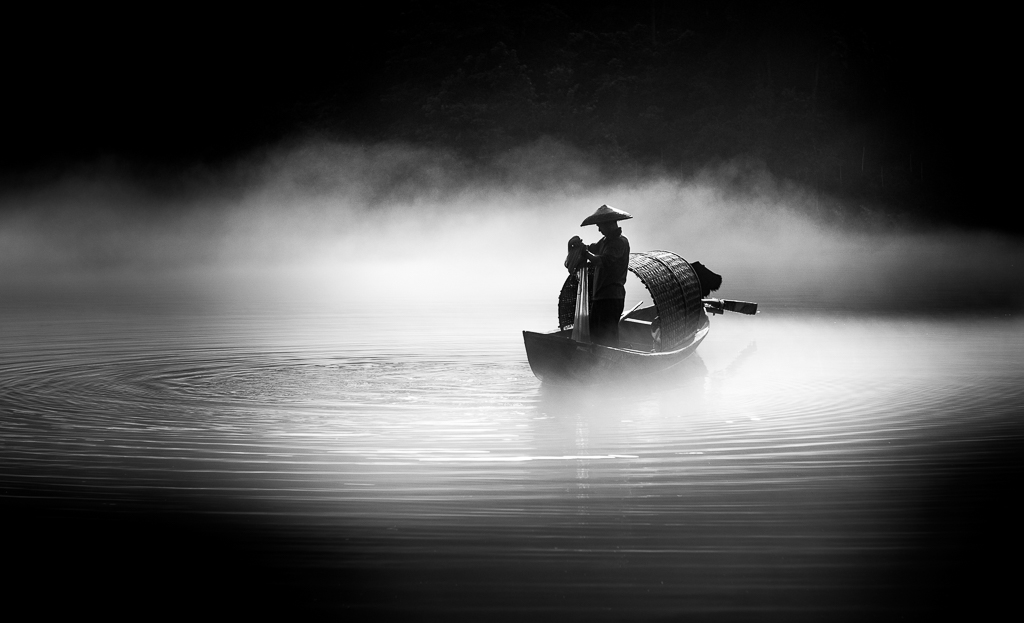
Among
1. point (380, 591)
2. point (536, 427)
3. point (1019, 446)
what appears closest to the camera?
point (380, 591)

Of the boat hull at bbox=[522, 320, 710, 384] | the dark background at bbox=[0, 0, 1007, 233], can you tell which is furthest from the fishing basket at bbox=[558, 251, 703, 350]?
the dark background at bbox=[0, 0, 1007, 233]


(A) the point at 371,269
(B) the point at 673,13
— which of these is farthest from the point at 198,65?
(B) the point at 673,13

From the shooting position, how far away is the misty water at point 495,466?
221 inches

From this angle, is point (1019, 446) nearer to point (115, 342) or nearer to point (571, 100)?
point (115, 342)

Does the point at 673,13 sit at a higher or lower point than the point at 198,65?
higher

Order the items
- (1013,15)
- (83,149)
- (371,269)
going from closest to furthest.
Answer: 1. (371,269)
2. (1013,15)
3. (83,149)

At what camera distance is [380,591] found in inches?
219

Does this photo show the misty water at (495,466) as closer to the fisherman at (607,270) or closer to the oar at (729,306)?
the oar at (729,306)

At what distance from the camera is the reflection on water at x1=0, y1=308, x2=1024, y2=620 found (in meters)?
5.63

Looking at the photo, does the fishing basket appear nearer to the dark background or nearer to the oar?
the oar

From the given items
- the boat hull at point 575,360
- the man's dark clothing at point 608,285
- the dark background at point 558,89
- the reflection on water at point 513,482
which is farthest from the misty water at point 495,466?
the dark background at point 558,89

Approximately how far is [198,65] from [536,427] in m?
56.5

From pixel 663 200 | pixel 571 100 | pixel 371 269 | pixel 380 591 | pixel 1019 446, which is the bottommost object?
pixel 380 591

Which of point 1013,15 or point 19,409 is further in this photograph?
point 1013,15
